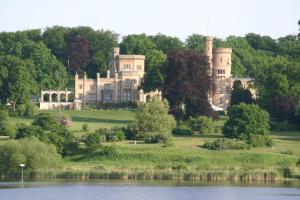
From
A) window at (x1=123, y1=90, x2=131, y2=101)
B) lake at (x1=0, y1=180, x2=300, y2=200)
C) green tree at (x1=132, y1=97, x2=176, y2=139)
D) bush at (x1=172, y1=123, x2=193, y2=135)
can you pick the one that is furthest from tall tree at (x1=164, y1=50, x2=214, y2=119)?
lake at (x1=0, y1=180, x2=300, y2=200)

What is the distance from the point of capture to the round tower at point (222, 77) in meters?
146

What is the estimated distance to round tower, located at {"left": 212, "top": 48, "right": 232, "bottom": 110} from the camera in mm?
145875

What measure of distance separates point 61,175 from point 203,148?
1397 cm

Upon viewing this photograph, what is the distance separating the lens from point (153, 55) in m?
152

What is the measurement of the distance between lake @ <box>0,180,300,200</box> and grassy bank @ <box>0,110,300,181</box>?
1.87 meters

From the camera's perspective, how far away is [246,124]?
347 feet

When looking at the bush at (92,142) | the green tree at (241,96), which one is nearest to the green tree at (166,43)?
the green tree at (241,96)

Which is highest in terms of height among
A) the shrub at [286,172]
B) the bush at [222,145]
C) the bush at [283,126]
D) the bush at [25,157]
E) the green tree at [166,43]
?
the green tree at [166,43]

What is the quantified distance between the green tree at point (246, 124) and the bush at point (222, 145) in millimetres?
3204

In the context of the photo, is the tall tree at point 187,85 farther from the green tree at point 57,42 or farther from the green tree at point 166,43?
the green tree at point 57,42

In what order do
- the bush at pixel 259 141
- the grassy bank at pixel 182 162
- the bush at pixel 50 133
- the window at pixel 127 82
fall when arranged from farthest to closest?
the window at pixel 127 82
the bush at pixel 259 141
the bush at pixel 50 133
the grassy bank at pixel 182 162

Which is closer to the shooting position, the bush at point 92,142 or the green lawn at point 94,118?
the bush at point 92,142

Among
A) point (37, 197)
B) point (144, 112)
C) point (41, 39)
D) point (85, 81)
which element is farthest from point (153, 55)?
point (37, 197)

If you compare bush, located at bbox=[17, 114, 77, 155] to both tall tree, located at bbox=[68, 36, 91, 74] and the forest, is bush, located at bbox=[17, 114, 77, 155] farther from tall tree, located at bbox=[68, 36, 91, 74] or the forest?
tall tree, located at bbox=[68, 36, 91, 74]
